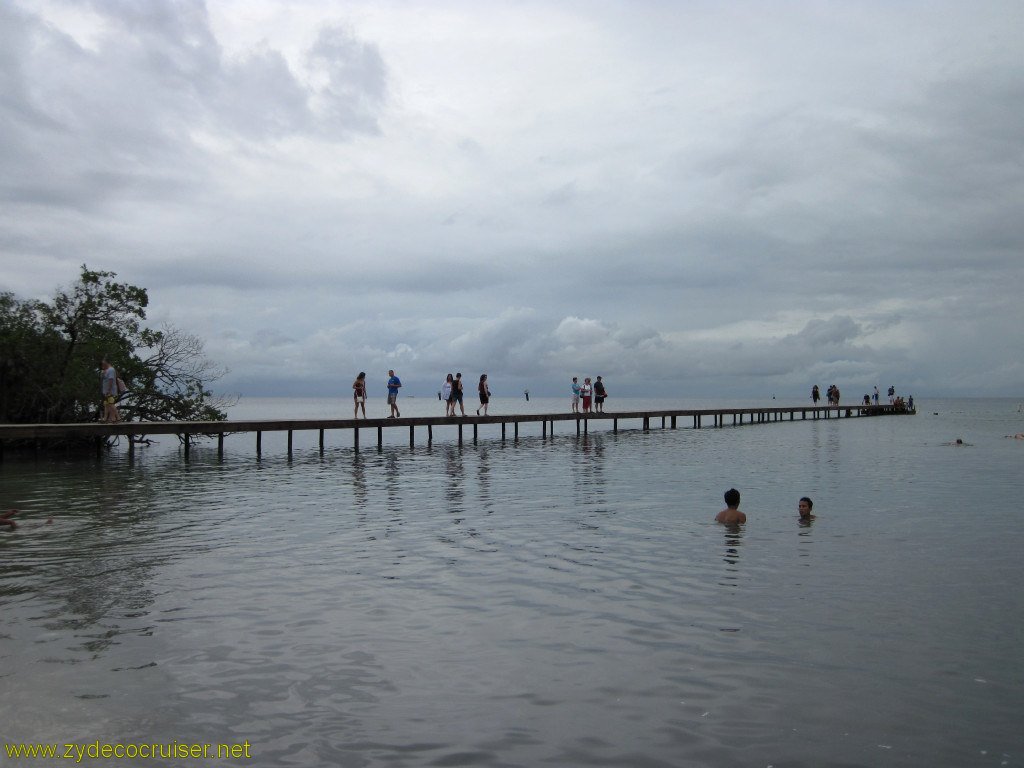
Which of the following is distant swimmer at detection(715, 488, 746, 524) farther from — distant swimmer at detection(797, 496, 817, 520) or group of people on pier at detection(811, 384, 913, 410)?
group of people on pier at detection(811, 384, 913, 410)

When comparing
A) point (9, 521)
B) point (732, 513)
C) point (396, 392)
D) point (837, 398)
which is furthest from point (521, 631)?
point (837, 398)

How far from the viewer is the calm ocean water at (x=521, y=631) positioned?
500 centimetres

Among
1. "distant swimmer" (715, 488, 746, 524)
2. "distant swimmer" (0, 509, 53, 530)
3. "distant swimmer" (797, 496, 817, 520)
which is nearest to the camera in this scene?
"distant swimmer" (0, 509, 53, 530)

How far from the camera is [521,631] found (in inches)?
280

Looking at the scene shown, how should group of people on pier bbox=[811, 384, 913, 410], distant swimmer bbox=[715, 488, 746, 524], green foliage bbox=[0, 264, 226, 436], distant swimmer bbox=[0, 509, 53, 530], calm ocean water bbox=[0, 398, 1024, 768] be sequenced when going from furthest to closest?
group of people on pier bbox=[811, 384, 913, 410] < green foliage bbox=[0, 264, 226, 436] < distant swimmer bbox=[715, 488, 746, 524] < distant swimmer bbox=[0, 509, 53, 530] < calm ocean water bbox=[0, 398, 1024, 768]

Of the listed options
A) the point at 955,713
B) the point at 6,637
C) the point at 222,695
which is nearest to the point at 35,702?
the point at 222,695

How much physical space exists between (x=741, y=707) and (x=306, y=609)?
14.2ft

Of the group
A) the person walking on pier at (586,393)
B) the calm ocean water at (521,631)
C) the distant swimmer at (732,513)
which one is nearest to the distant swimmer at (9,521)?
the calm ocean water at (521,631)

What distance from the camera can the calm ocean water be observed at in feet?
16.4

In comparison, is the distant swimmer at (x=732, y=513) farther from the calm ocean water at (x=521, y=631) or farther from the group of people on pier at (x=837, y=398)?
the group of people on pier at (x=837, y=398)

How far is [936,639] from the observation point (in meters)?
6.89

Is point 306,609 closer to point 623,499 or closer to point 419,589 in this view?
point 419,589

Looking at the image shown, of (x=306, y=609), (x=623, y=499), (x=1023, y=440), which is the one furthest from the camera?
(x=1023, y=440)

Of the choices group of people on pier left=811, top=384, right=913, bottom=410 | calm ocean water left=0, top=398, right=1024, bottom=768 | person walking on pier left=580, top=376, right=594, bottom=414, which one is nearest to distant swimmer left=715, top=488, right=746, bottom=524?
calm ocean water left=0, top=398, right=1024, bottom=768
